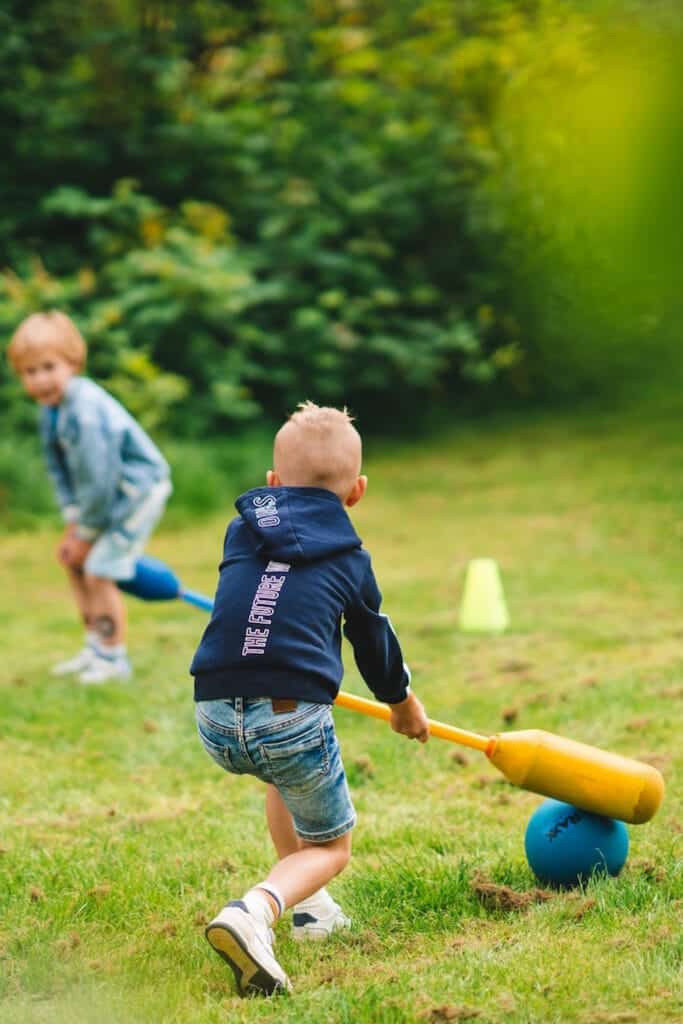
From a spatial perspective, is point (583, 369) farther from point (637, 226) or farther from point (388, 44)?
point (388, 44)

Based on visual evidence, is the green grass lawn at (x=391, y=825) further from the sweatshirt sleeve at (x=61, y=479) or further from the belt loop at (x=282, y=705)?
the sweatshirt sleeve at (x=61, y=479)

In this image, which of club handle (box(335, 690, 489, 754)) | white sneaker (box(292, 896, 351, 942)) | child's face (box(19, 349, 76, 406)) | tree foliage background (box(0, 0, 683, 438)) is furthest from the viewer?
tree foliage background (box(0, 0, 683, 438))

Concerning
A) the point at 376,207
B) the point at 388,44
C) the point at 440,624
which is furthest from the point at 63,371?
the point at 376,207

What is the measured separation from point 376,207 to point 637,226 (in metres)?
A: 10.3

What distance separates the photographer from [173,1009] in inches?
94.8

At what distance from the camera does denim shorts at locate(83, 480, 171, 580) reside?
5090 mm

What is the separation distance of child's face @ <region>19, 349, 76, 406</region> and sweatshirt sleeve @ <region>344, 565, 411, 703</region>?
2.71 m

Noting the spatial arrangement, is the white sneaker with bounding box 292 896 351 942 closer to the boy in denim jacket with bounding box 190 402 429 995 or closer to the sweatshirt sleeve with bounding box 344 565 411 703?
the boy in denim jacket with bounding box 190 402 429 995

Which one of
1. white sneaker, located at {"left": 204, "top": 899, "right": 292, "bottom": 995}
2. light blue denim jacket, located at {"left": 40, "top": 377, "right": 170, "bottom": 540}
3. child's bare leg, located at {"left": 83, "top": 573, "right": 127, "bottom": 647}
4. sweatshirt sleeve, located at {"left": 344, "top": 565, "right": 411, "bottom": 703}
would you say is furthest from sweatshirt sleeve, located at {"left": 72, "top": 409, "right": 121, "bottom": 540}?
white sneaker, located at {"left": 204, "top": 899, "right": 292, "bottom": 995}

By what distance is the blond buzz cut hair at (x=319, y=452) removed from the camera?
260cm

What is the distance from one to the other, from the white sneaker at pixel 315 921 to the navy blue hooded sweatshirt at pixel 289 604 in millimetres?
530

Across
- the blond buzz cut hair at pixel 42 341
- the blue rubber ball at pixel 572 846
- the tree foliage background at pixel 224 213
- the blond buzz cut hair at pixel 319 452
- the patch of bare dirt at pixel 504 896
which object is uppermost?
the tree foliage background at pixel 224 213

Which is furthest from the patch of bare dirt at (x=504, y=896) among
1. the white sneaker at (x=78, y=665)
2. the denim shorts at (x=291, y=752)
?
the white sneaker at (x=78, y=665)

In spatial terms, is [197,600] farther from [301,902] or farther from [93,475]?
[301,902]
